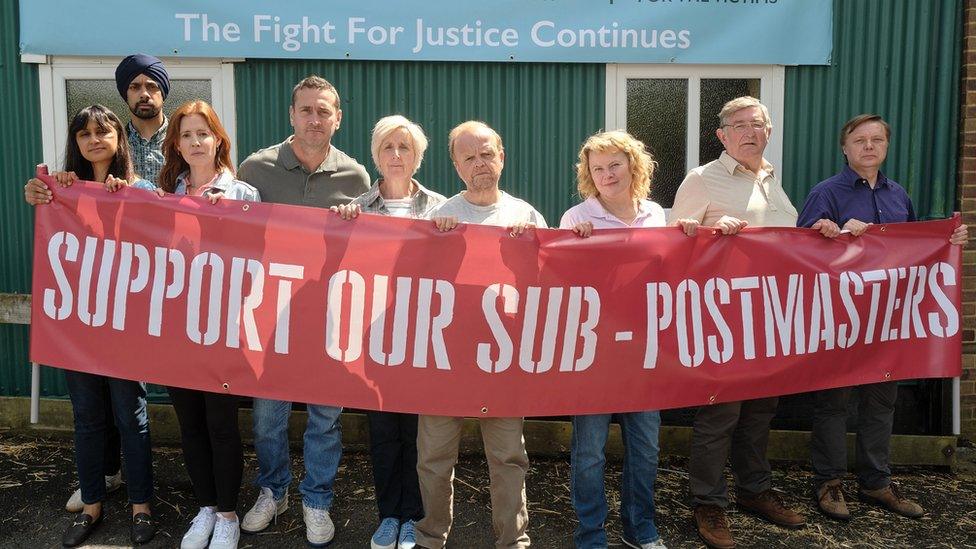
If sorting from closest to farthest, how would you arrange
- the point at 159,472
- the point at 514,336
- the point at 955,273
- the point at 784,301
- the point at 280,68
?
the point at 514,336, the point at 784,301, the point at 955,273, the point at 159,472, the point at 280,68

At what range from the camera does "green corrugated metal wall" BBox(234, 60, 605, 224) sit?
4.98 m

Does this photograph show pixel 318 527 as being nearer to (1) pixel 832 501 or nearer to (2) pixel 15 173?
(1) pixel 832 501

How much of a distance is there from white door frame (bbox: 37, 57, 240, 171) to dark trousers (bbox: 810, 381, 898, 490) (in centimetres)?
400

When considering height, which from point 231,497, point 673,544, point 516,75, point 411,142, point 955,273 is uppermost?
point 516,75

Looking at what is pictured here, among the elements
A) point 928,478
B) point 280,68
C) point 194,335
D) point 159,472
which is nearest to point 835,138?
point 928,478

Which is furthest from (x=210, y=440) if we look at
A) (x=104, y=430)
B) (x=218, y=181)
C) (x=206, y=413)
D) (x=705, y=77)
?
(x=705, y=77)

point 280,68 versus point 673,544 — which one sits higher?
point 280,68

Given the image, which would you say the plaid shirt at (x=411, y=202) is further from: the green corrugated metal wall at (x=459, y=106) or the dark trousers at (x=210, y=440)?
the green corrugated metal wall at (x=459, y=106)

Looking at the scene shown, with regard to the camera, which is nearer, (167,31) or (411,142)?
(411,142)

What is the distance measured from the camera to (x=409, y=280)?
3.42 m

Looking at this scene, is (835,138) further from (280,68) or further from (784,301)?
(280,68)

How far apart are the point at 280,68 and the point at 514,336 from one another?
106 inches

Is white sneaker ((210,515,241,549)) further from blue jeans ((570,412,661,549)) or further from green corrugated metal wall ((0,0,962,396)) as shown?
green corrugated metal wall ((0,0,962,396))

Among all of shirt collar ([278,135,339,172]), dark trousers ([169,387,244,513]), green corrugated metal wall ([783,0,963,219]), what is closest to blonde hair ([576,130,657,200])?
shirt collar ([278,135,339,172])
